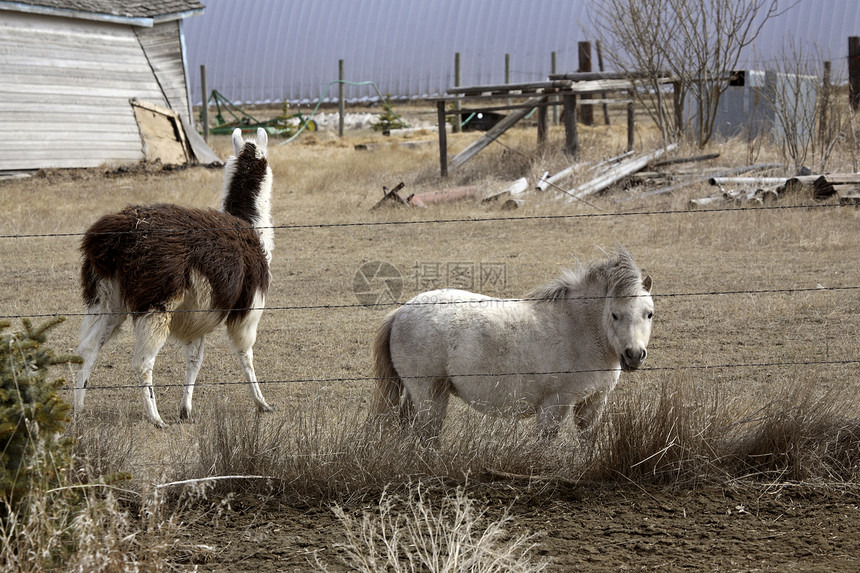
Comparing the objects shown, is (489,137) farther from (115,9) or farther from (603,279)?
(603,279)

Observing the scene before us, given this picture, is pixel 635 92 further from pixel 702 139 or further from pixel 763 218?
pixel 763 218

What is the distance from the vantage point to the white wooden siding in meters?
18.7

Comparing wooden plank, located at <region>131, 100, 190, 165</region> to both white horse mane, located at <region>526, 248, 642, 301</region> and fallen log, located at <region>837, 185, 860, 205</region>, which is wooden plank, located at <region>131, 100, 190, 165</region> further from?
white horse mane, located at <region>526, 248, 642, 301</region>

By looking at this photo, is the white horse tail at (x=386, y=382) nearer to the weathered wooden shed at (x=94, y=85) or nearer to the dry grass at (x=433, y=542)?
the dry grass at (x=433, y=542)

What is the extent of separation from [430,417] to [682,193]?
36.3 feet

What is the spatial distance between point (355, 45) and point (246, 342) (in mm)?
35982

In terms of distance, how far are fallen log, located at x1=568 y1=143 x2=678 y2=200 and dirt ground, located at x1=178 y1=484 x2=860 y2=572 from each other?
11454 mm

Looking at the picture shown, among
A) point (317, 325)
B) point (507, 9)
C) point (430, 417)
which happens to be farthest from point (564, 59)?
point (430, 417)

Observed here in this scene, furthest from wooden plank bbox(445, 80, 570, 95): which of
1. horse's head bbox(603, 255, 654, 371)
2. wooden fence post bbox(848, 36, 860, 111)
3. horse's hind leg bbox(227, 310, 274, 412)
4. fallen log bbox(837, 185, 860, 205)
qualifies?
horse's head bbox(603, 255, 654, 371)

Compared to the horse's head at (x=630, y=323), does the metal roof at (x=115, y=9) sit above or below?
above

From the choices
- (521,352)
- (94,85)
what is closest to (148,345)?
(521,352)

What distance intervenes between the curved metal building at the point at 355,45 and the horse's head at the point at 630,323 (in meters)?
34.8

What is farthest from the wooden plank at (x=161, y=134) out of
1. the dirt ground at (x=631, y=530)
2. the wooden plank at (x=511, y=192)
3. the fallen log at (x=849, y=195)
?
the dirt ground at (x=631, y=530)

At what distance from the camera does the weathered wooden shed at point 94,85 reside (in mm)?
18781
